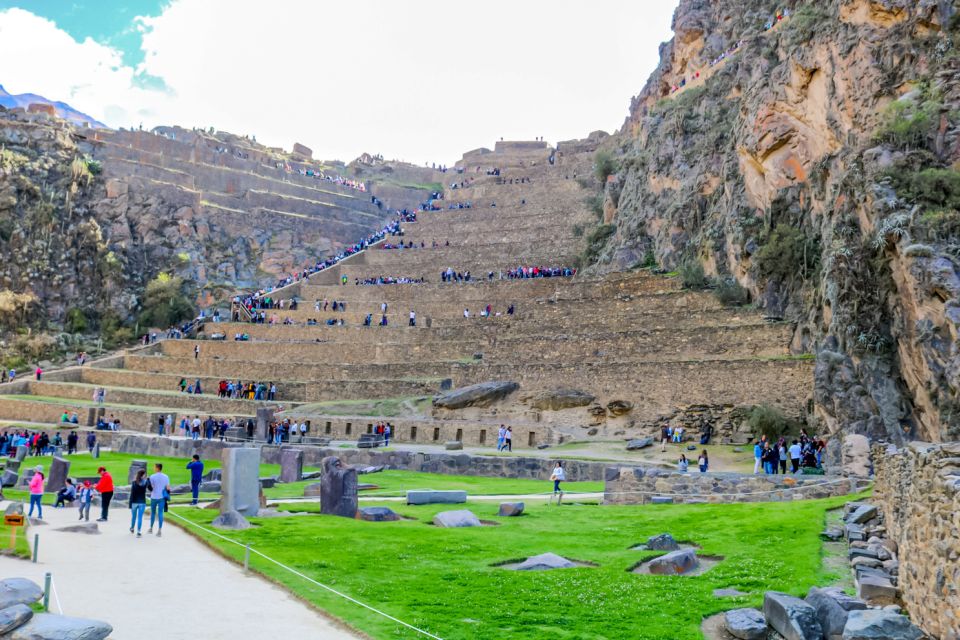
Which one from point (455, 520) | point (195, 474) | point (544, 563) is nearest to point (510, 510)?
point (455, 520)

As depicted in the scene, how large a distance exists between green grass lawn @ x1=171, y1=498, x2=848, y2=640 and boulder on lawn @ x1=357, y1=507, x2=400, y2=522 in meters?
0.43

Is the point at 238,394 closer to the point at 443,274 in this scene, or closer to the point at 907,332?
the point at 443,274

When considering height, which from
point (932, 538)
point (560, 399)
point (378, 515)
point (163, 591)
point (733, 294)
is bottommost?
point (163, 591)

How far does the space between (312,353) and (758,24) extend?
30.3 metres

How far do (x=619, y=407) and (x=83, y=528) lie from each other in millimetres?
22652

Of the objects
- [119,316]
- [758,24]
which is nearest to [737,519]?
[758,24]

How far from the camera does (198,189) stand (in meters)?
69.6

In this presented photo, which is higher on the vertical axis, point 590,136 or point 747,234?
point 590,136

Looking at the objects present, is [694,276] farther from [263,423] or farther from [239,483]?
[239,483]

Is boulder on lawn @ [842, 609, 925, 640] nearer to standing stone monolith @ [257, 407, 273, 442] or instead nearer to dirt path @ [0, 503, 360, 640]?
dirt path @ [0, 503, 360, 640]

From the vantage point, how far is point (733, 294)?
37750 millimetres

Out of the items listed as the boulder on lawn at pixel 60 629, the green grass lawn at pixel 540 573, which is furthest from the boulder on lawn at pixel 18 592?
the green grass lawn at pixel 540 573

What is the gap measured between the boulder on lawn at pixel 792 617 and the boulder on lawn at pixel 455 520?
805 centimetres

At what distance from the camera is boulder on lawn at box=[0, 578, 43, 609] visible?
910 cm
